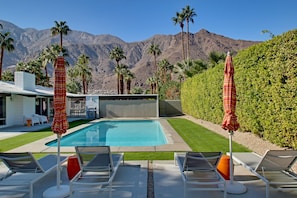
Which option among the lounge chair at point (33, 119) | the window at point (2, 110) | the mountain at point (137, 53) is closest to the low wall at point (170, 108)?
the lounge chair at point (33, 119)

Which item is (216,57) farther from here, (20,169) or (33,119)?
(20,169)

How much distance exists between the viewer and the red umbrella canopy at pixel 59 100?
4324 millimetres

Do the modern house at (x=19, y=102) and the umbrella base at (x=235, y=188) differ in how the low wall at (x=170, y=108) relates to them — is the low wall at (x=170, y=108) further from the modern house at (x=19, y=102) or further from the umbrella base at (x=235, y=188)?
the umbrella base at (x=235, y=188)

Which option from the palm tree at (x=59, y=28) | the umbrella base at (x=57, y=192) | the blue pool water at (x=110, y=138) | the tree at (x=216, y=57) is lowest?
the blue pool water at (x=110, y=138)

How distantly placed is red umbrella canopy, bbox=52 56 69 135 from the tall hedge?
604 centimetres

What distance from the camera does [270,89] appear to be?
7.81m

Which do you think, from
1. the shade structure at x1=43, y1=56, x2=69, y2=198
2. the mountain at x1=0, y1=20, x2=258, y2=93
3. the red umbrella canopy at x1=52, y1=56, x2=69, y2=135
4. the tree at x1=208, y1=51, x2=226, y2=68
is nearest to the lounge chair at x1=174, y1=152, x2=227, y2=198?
the shade structure at x1=43, y1=56, x2=69, y2=198

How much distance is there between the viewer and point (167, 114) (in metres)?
28.2

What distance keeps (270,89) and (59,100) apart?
22.1 feet

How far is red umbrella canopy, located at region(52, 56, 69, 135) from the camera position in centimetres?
432

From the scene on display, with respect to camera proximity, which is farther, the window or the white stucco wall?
the white stucco wall

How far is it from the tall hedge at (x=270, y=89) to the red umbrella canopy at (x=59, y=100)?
19.8ft

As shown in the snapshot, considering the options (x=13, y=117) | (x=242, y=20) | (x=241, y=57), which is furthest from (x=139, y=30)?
(x=241, y=57)

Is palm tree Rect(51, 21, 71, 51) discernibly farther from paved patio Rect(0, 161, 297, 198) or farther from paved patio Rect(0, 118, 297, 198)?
paved patio Rect(0, 161, 297, 198)
